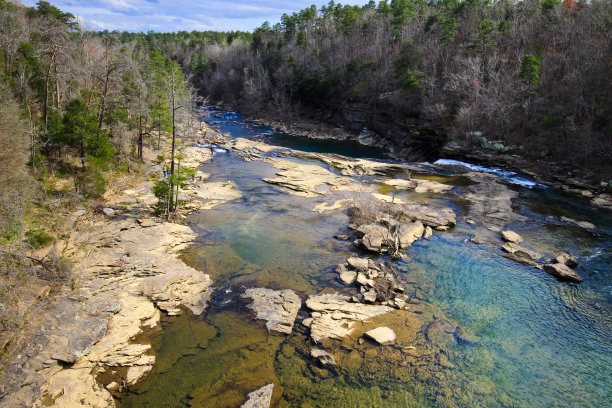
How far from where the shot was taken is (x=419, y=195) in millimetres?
28703

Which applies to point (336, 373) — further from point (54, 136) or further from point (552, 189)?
point (552, 189)

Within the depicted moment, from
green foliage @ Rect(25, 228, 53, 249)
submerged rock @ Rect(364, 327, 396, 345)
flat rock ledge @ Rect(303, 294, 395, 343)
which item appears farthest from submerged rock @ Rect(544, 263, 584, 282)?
green foliage @ Rect(25, 228, 53, 249)

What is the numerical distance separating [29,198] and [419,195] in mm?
26296

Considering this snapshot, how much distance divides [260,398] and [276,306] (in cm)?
424

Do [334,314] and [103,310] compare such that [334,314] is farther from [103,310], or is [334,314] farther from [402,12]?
[402,12]

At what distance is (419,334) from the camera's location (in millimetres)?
12531

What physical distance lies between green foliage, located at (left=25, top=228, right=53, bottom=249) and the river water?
6131 mm

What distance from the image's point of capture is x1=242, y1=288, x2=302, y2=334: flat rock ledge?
12773 millimetres

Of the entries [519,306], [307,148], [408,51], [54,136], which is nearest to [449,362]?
[519,306]

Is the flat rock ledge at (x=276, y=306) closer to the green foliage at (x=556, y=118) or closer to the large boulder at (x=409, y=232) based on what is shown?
the large boulder at (x=409, y=232)

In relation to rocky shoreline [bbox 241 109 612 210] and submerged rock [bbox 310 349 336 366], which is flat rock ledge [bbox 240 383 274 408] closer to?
submerged rock [bbox 310 349 336 366]

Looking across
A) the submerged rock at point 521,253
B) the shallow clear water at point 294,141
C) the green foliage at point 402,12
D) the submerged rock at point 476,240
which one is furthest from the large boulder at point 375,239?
the green foliage at point 402,12

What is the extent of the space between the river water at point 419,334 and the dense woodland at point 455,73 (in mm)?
14987

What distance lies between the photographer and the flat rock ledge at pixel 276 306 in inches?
503
